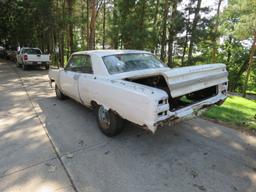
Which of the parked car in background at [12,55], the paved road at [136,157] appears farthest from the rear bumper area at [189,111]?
the parked car in background at [12,55]

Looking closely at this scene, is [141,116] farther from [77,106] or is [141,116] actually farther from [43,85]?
[43,85]

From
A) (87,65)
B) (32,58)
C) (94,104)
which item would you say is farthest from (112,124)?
(32,58)

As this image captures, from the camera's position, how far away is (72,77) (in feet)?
17.7

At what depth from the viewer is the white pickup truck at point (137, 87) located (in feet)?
10.5

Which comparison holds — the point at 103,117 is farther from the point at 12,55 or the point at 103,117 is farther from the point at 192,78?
the point at 12,55

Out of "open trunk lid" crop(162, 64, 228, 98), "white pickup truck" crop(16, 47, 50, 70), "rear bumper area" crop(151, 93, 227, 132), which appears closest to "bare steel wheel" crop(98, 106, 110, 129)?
"rear bumper area" crop(151, 93, 227, 132)

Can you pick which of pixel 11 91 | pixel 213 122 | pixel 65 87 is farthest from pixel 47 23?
pixel 213 122

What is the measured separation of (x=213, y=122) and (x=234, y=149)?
1.28 metres

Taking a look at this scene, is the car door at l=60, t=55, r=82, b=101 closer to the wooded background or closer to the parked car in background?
the wooded background

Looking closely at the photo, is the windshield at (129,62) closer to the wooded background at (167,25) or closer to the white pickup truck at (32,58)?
the wooded background at (167,25)

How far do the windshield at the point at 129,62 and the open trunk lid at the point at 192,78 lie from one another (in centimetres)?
105

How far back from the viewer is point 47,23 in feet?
60.5

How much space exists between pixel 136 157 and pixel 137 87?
111 cm

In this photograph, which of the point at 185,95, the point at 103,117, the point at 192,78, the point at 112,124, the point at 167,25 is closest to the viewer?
the point at 192,78
